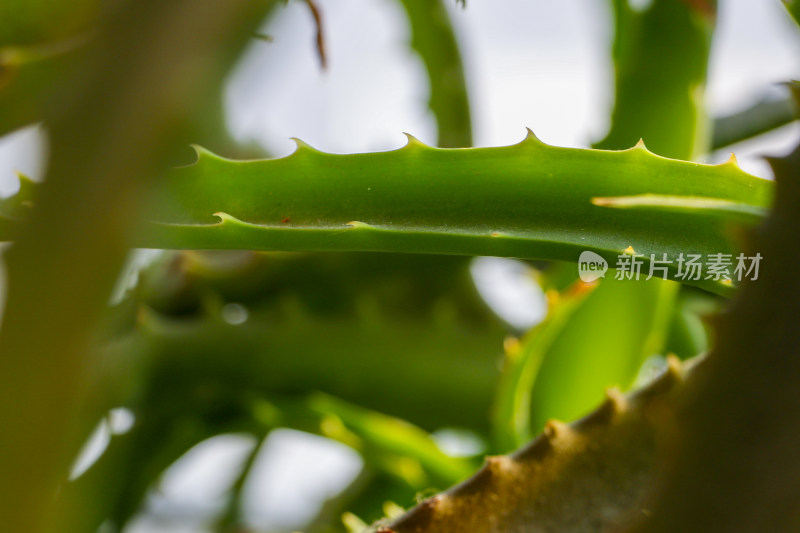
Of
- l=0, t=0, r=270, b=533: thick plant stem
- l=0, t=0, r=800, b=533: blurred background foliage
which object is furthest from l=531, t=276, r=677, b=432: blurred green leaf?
l=0, t=0, r=270, b=533: thick plant stem

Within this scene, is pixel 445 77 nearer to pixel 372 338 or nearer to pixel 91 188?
pixel 372 338

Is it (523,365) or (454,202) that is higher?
(454,202)

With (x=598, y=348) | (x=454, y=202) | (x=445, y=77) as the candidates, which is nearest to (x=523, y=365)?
(x=598, y=348)

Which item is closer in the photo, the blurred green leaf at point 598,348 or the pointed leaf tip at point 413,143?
the pointed leaf tip at point 413,143

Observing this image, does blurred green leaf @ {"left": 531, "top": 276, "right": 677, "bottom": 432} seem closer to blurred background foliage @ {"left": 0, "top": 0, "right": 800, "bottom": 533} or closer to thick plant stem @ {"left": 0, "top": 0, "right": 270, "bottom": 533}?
blurred background foliage @ {"left": 0, "top": 0, "right": 800, "bottom": 533}

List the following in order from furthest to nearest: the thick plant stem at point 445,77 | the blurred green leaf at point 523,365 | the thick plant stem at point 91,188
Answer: the thick plant stem at point 445,77 → the blurred green leaf at point 523,365 → the thick plant stem at point 91,188

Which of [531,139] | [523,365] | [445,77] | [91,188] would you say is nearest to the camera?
[91,188]

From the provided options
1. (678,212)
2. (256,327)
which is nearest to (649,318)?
(678,212)

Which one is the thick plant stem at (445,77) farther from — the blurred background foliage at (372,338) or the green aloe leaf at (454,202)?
the green aloe leaf at (454,202)

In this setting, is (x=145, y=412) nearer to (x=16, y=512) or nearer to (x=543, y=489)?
(x=543, y=489)

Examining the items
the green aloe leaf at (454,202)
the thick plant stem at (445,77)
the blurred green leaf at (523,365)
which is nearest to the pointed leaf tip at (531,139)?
the green aloe leaf at (454,202)
